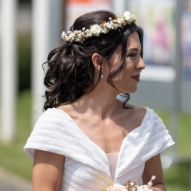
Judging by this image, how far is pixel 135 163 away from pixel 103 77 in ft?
1.25

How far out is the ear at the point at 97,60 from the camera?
278cm

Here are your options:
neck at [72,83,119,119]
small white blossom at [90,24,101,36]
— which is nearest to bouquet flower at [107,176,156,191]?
neck at [72,83,119,119]

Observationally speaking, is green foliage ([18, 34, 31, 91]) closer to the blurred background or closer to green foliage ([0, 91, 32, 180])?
green foliage ([0, 91, 32, 180])

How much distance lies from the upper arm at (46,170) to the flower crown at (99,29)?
50 centimetres

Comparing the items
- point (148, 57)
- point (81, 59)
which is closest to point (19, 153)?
point (148, 57)

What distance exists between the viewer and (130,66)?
277 cm

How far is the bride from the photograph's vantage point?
2697 mm

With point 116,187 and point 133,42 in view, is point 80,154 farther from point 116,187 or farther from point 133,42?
point 133,42

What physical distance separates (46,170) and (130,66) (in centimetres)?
54

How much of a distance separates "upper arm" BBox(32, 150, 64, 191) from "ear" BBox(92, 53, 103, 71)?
401mm

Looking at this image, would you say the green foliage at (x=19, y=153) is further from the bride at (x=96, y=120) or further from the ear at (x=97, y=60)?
the ear at (x=97, y=60)

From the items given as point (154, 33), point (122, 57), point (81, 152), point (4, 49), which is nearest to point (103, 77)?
point (122, 57)

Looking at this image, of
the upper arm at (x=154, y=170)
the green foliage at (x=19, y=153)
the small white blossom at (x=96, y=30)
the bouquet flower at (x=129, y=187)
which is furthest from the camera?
the green foliage at (x=19, y=153)

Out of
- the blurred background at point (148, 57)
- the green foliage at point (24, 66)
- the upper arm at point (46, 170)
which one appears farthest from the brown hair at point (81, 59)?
the green foliage at point (24, 66)
